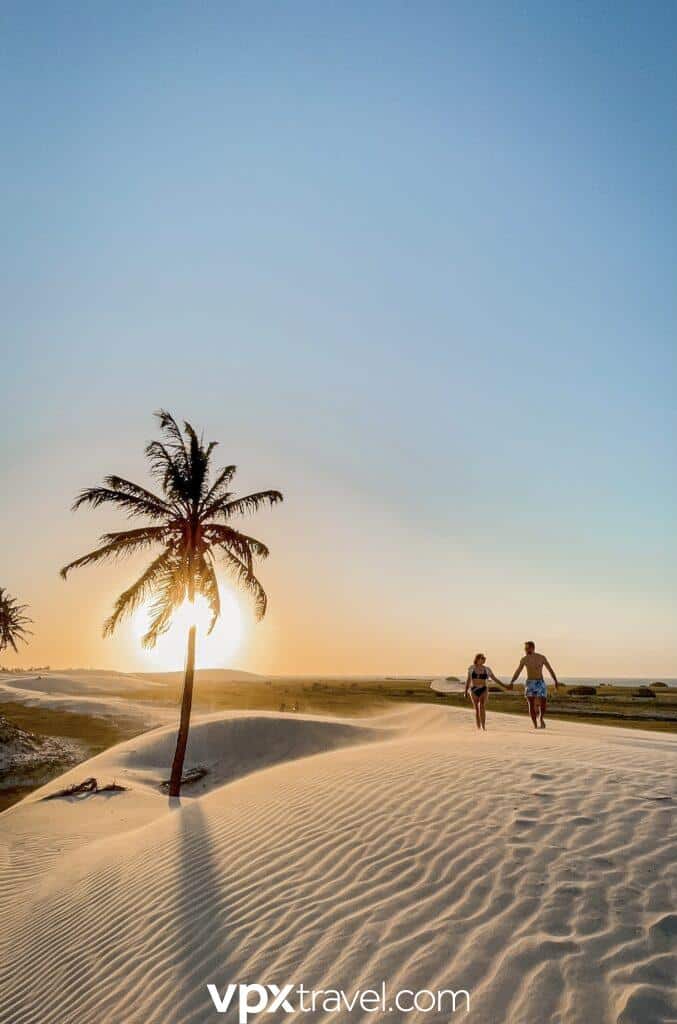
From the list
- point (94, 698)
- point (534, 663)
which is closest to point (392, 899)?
point (534, 663)

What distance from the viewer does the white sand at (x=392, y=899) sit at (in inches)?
147

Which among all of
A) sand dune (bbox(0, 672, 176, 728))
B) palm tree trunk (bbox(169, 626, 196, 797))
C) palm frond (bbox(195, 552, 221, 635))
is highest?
palm frond (bbox(195, 552, 221, 635))

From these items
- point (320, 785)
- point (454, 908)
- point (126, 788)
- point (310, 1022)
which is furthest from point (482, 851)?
point (126, 788)

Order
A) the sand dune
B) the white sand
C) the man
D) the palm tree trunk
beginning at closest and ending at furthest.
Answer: the white sand → the man → the palm tree trunk → the sand dune

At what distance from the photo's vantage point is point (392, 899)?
4793 mm

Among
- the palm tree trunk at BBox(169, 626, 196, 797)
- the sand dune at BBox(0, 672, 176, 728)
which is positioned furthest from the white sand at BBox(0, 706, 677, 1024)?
the sand dune at BBox(0, 672, 176, 728)

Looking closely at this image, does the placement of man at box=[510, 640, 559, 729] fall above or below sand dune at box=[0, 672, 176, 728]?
above

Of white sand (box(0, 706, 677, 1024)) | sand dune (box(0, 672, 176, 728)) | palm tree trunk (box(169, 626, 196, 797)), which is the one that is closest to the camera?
white sand (box(0, 706, 677, 1024))

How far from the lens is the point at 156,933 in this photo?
545cm

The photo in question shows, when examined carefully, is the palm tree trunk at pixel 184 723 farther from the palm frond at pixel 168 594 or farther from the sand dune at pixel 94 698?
the sand dune at pixel 94 698

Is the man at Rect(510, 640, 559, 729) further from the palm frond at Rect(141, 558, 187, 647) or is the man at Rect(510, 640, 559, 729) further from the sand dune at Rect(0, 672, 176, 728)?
the sand dune at Rect(0, 672, 176, 728)

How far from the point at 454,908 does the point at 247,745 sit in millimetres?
20942

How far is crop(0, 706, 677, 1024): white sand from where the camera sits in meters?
3.74

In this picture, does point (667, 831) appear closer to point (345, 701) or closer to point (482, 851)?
point (482, 851)
